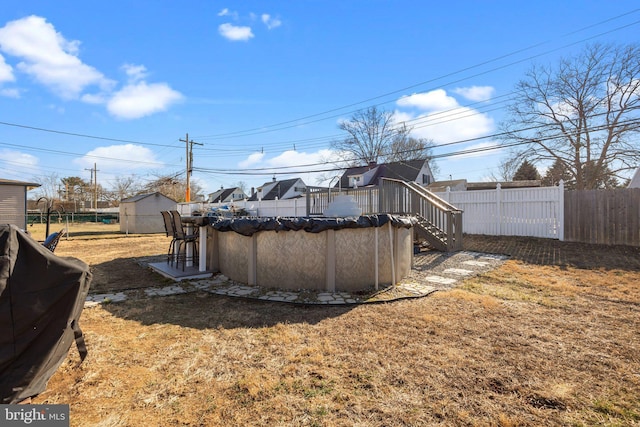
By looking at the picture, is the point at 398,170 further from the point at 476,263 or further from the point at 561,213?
the point at 476,263

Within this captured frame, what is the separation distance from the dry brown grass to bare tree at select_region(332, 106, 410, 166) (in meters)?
26.9

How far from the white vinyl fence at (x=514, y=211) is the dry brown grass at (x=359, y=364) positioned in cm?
483

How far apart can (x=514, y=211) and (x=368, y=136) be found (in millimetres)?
22657

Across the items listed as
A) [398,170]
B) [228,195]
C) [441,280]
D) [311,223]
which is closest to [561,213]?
[441,280]

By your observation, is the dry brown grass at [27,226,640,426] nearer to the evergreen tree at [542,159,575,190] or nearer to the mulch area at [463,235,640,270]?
the mulch area at [463,235,640,270]

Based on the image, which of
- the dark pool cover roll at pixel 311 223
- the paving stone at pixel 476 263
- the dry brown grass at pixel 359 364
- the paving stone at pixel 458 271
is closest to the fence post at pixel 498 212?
the paving stone at pixel 476 263

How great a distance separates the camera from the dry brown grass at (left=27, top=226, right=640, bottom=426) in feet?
5.97

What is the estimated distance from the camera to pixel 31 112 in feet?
56.7

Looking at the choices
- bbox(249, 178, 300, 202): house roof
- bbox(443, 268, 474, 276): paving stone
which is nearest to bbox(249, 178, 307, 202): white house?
bbox(249, 178, 300, 202): house roof

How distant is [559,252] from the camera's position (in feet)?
24.3

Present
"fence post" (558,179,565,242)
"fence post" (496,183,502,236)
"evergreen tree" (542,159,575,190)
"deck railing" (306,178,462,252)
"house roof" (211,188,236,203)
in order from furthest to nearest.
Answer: "house roof" (211,188,236,203)
"evergreen tree" (542,159,575,190)
"fence post" (496,183,502,236)
"fence post" (558,179,565,242)
"deck railing" (306,178,462,252)

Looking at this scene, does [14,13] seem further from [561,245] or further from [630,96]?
[630,96]

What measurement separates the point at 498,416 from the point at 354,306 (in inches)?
86.6

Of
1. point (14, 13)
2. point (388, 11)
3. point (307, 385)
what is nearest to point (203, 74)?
point (14, 13)
